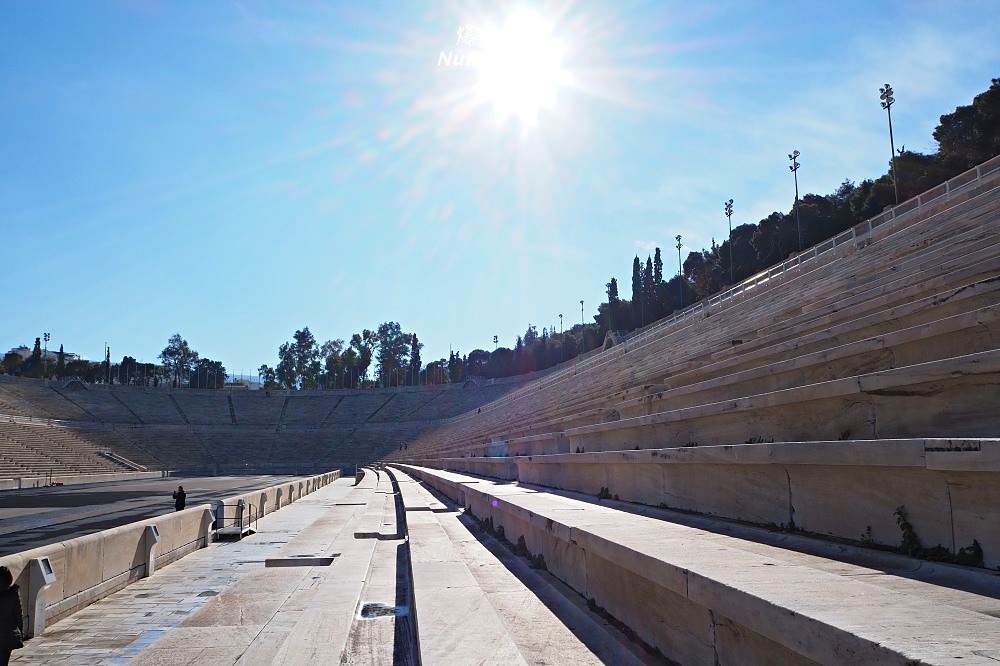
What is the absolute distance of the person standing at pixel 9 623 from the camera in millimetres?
3873

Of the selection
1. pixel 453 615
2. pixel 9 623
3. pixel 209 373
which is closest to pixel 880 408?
pixel 453 615

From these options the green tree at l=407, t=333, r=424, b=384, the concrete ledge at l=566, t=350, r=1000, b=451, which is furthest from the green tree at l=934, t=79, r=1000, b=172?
the green tree at l=407, t=333, r=424, b=384

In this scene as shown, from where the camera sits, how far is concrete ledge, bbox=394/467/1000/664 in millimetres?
1868

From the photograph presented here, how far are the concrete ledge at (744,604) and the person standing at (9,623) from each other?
3.28 meters

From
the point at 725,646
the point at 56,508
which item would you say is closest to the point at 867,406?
the point at 725,646

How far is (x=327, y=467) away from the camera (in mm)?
53781

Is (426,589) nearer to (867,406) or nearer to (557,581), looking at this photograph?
(557,581)

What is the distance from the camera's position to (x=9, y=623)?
3900 mm

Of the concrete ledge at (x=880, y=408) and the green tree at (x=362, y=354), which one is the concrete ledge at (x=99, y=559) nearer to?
the concrete ledge at (x=880, y=408)

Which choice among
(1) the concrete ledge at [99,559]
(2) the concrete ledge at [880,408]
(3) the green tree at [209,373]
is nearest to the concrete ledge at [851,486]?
(2) the concrete ledge at [880,408]

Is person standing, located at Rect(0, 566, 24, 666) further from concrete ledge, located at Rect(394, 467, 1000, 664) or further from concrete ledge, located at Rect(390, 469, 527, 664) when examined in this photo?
concrete ledge, located at Rect(394, 467, 1000, 664)

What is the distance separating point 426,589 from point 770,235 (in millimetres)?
51301

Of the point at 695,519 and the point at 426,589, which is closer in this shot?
the point at 426,589

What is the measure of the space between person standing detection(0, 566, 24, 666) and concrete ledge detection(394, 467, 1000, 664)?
3278 millimetres
